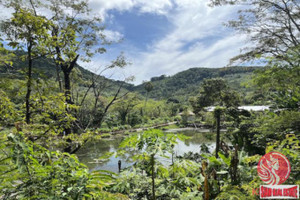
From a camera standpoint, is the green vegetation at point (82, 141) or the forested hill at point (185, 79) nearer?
the green vegetation at point (82, 141)

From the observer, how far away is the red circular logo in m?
0.96

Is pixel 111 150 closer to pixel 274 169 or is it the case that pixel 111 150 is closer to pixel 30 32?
pixel 30 32

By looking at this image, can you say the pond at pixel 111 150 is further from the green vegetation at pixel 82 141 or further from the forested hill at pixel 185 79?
the forested hill at pixel 185 79

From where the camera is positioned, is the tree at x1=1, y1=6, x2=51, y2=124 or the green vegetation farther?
the tree at x1=1, y1=6, x2=51, y2=124

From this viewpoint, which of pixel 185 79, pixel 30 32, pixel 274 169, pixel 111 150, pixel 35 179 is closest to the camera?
pixel 35 179

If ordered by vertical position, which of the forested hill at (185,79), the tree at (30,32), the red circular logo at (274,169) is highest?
the forested hill at (185,79)

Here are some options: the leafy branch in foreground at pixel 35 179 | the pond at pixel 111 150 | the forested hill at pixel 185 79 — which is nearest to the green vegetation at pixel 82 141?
the leafy branch in foreground at pixel 35 179

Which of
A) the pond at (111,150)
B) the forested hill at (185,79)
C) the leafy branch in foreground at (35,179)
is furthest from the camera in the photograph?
the forested hill at (185,79)

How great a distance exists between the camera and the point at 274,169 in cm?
98

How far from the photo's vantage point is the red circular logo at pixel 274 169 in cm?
96

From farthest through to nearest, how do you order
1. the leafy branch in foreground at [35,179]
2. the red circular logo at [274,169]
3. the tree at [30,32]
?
the tree at [30,32]
the red circular logo at [274,169]
the leafy branch in foreground at [35,179]

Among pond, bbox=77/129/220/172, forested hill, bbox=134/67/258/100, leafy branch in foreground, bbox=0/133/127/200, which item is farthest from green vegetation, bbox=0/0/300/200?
forested hill, bbox=134/67/258/100

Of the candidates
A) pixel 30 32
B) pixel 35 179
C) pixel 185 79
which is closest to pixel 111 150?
pixel 30 32

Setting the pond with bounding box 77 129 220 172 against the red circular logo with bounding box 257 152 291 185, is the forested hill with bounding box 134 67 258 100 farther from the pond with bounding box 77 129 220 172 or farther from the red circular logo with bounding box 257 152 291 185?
the red circular logo with bounding box 257 152 291 185
